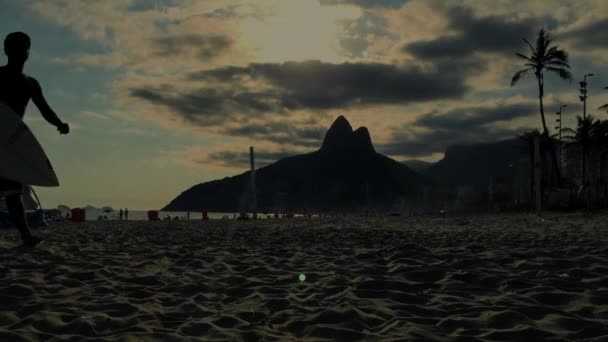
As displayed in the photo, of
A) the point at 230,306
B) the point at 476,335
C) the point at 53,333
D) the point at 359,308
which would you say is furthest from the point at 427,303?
the point at 53,333

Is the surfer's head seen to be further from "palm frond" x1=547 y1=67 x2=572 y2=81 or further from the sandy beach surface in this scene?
"palm frond" x1=547 y1=67 x2=572 y2=81

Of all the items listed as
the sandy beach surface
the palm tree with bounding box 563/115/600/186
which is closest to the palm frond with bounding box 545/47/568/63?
the palm tree with bounding box 563/115/600/186

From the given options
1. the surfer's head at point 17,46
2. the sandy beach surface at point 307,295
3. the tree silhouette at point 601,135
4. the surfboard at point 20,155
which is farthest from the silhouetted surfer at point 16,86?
the tree silhouette at point 601,135

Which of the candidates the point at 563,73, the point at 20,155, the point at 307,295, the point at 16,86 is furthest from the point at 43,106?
the point at 563,73

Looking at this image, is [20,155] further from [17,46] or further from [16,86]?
[17,46]

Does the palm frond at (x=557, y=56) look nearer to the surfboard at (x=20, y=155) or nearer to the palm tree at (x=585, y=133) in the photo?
the palm tree at (x=585, y=133)
